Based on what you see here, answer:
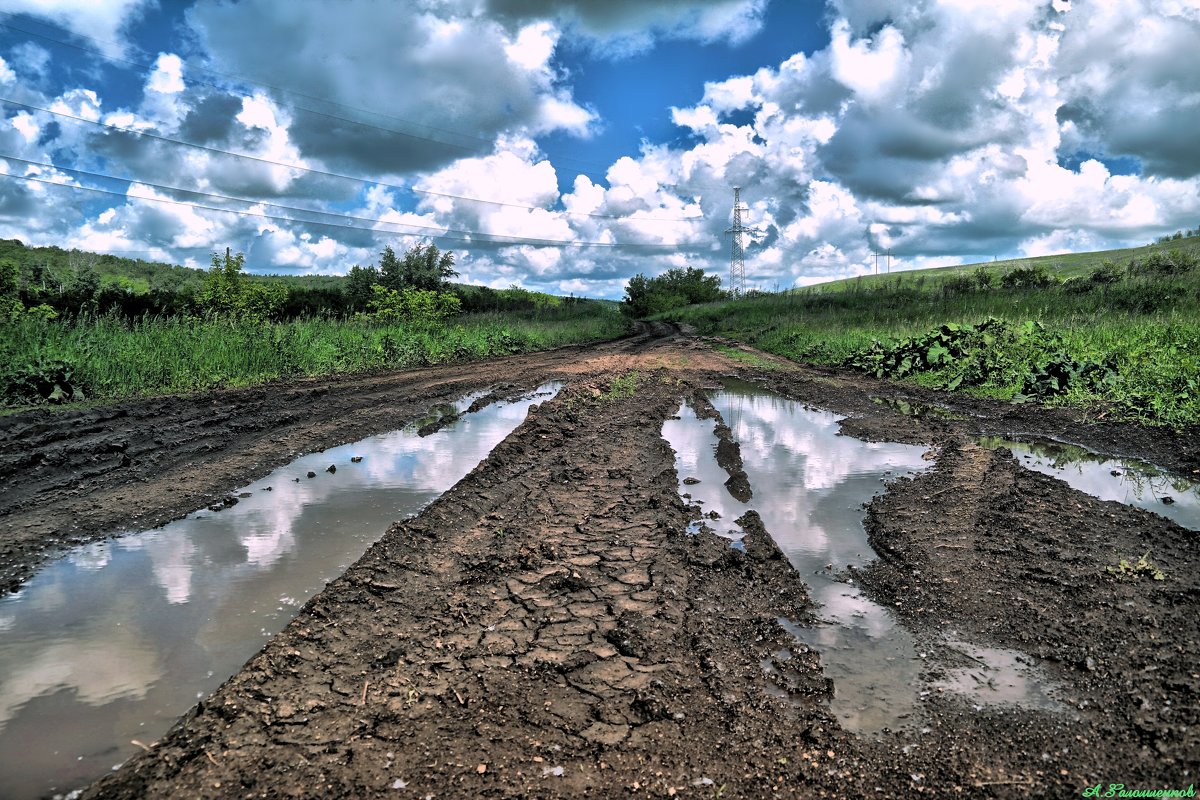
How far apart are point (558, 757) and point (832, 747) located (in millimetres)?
972

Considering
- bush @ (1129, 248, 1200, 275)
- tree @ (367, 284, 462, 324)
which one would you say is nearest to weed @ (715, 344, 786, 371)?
tree @ (367, 284, 462, 324)

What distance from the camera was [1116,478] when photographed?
598cm

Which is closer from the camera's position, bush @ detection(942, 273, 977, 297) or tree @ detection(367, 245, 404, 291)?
bush @ detection(942, 273, 977, 297)

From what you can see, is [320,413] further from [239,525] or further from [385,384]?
[239,525]

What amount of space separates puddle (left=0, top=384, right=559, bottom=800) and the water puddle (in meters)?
2.55

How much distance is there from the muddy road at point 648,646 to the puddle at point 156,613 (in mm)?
269

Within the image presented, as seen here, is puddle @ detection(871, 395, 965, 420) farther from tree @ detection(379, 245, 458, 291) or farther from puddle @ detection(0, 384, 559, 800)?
tree @ detection(379, 245, 458, 291)

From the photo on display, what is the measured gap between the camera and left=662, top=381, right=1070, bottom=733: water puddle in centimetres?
268

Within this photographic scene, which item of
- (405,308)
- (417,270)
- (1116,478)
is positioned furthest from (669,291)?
(1116,478)

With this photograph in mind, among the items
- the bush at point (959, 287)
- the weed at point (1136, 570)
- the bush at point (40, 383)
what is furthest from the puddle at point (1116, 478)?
the bush at point (959, 287)

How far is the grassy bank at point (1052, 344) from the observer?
910cm

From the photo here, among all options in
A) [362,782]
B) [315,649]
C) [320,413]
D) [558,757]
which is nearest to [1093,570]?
[558,757]

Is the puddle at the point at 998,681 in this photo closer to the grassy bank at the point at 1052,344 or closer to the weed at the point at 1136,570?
the weed at the point at 1136,570

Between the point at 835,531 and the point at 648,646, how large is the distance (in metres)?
2.30
